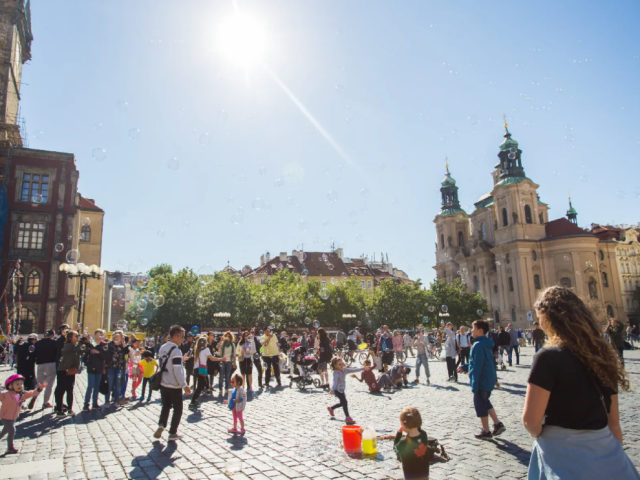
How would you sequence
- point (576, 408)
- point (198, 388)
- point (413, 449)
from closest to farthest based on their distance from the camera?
point (576, 408), point (413, 449), point (198, 388)

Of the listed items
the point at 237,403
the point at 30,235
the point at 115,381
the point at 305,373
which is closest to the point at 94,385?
the point at 115,381

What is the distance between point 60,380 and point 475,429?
9.43 meters

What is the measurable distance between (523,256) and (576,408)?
235ft

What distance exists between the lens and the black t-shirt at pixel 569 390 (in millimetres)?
2814

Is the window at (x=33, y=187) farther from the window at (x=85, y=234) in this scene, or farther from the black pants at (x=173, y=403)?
the black pants at (x=173, y=403)

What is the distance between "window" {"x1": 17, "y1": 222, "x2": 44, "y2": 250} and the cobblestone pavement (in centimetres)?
2799

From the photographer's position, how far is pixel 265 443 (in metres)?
7.55

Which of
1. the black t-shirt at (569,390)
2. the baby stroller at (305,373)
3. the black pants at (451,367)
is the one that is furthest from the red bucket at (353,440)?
the black pants at (451,367)

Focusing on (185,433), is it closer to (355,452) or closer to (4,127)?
(355,452)

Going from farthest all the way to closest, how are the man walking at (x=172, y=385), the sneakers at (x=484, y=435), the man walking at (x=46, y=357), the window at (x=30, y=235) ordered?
the window at (x=30, y=235)
the man walking at (x=46, y=357)
the man walking at (x=172, y=385)
the sneakers at (x=484, y=435)

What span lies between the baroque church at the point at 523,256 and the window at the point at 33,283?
200 ft

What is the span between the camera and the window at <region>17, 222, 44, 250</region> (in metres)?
34.7

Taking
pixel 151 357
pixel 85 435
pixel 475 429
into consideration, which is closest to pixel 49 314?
pixel 151 357

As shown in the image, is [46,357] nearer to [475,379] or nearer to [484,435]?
[475,379]
